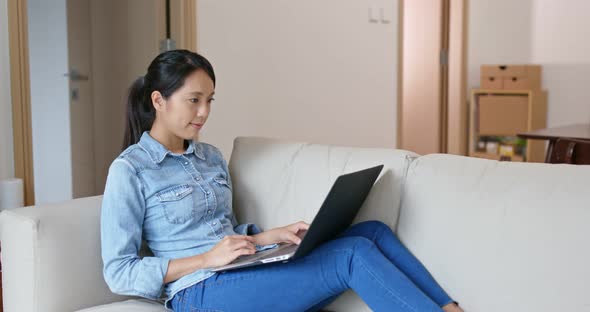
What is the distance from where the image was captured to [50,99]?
4.65 m

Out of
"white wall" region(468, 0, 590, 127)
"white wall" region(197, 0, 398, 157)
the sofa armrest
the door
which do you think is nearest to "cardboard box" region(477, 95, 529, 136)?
the door

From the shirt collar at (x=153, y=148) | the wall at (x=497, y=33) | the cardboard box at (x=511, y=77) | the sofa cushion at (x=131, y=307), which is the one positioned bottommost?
the sofa cushion at (x=131, y=307)

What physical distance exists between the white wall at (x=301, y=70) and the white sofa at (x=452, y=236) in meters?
1.83

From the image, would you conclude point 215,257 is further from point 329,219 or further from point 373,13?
point 373,13

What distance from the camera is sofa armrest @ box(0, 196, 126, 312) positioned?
6.37 feet

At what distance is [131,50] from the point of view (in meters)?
4.25

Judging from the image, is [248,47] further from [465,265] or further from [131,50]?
[465,265]

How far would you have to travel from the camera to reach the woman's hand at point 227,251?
190 cm

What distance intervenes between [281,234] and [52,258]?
0.63 m

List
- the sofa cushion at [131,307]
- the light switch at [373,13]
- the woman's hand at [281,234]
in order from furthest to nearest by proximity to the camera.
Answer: the light switch at [373,13]
the woman's hand at [281,234]
the sofa cushion at [131,307]

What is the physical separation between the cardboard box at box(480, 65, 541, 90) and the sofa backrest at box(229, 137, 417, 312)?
4272mm

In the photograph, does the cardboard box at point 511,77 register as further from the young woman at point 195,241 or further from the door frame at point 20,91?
the young woman at point 195,241

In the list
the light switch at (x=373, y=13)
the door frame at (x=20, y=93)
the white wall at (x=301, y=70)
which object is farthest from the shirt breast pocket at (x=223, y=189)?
the light switch at (x=373, y=13)

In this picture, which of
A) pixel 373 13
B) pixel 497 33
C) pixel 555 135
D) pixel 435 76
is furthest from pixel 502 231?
pixel 497 33
